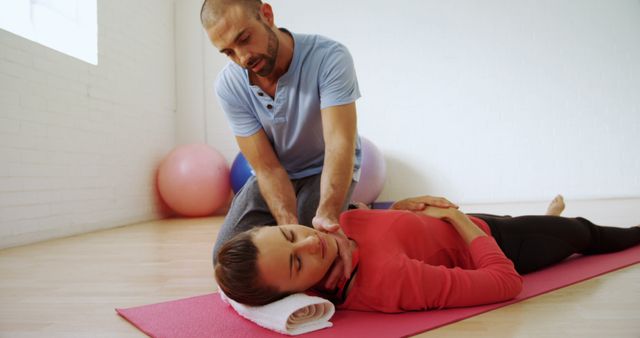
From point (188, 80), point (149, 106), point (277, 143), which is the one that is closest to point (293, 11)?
point (188, 80)

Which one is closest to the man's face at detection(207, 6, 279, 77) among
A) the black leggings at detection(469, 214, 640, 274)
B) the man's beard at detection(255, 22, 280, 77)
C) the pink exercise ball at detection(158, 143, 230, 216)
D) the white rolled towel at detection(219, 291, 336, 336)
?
the man's beard at detection(255, 22, 280, 77)

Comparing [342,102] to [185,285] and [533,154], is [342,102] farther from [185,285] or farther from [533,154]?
[533,154]

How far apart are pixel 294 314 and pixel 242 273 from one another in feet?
0.57

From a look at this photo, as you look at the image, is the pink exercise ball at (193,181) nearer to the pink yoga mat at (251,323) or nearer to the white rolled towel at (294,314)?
the pink yoga mat at (251,323)

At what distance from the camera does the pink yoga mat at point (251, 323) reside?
1147 millimetres

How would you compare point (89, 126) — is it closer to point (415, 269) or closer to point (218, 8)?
point (218, 8)

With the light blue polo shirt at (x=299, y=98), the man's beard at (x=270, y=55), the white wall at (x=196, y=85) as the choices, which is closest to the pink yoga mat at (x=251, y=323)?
the light blue polo shirt at (x=299, y=98)

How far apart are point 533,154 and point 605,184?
70 cm

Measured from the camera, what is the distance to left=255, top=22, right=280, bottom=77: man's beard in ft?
5.08

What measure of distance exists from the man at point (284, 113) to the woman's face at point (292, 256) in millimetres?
96

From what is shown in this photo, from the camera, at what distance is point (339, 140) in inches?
60.4

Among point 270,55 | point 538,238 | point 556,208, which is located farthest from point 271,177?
point 556,208

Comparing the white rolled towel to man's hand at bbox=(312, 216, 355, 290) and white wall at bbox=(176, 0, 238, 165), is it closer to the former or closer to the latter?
man's hand at bbox=(312, 216, 355, 290)

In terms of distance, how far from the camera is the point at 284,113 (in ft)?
5.61
